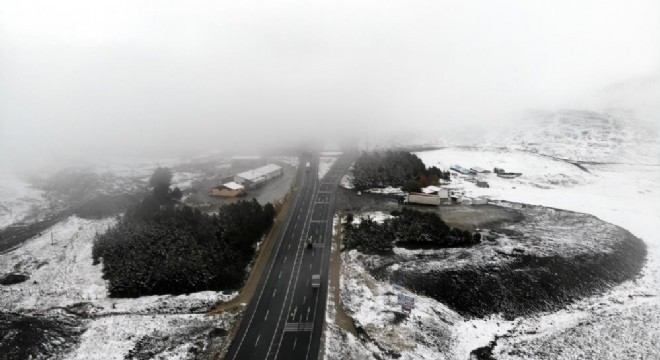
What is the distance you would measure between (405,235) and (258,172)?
155ft

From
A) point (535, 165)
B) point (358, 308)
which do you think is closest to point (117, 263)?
point (358, 308)

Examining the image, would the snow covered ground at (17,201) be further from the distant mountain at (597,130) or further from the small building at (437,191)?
the distant mountain at (597,130)

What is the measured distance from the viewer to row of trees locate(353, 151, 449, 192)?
97.1 m

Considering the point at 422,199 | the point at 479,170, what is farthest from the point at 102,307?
the point at 479,170

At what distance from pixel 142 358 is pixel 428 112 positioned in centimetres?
16929

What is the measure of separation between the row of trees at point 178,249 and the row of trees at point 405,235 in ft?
52.5

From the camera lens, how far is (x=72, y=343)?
4447 cm

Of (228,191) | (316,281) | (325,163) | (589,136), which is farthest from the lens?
(589,136)

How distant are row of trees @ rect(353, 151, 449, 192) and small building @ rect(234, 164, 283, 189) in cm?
2026

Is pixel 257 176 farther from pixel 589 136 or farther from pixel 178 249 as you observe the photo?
pixel 589 136

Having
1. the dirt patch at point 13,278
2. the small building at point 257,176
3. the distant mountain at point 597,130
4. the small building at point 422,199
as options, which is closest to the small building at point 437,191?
the small building at point 422,199

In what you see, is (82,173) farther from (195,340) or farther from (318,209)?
(195,340)

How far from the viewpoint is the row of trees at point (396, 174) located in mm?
97062

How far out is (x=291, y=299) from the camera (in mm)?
52531
